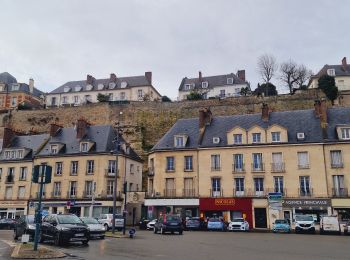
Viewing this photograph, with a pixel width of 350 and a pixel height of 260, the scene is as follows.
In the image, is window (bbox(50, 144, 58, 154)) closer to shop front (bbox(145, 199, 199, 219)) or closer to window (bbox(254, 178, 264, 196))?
shop front (bbox(145, 199, 199, 219))

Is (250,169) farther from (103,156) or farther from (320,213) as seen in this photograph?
(103,156)

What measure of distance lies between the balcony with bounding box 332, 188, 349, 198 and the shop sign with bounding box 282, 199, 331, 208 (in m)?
0.80

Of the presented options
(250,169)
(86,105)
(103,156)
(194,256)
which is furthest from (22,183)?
(194,256)

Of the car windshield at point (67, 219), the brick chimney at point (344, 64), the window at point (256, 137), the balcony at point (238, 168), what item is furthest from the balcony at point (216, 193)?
the brick chimney at point (344, 64)

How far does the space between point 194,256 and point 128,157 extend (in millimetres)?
30083

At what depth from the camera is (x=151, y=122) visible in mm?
57000

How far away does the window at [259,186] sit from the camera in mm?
33891

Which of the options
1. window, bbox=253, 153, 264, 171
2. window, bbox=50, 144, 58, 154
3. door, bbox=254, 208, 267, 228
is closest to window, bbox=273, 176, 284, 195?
window, bbox=253, 153, 264, 171

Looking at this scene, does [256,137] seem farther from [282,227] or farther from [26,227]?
[26,227]

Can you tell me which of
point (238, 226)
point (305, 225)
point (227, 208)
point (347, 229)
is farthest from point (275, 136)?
point (347, 229)

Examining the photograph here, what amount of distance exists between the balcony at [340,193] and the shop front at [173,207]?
11926mm

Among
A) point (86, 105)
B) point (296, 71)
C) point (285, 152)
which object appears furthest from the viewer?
point (296, 71)

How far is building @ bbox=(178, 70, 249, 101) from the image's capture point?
66.3 metres

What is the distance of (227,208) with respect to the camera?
→ 112ft
